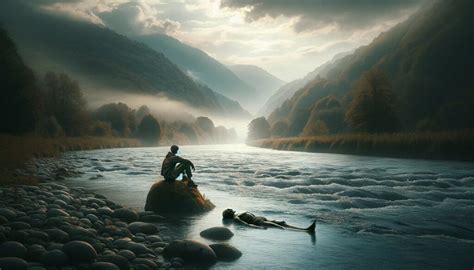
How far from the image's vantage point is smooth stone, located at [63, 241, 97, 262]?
720cm

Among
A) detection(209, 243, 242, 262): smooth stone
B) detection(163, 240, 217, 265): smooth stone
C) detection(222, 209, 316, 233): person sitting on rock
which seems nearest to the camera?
detection(163, 240, 217, 265): smooth stone

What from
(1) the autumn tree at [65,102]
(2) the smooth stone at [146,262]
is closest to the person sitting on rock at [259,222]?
(2) the smooth stone at [146,262]

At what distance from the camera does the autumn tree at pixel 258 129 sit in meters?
152

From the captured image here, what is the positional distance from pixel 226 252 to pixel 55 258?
3.50 meters

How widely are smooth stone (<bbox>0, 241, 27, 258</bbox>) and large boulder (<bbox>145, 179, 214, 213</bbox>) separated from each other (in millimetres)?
5909

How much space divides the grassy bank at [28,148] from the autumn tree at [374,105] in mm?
45577

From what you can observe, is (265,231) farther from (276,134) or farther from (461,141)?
(276,134)

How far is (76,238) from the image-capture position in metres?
8.36

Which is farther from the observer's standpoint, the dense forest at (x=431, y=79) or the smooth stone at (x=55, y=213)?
the dense forest at (x=431, y=79)

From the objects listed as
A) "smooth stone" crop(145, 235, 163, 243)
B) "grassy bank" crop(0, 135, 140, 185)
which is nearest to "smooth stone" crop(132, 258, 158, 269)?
"smooth stone" crop(145, 235, 163, 243)

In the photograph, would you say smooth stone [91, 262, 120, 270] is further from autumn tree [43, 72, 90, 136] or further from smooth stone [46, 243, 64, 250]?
autumn tree [43, 72, 90, 136]

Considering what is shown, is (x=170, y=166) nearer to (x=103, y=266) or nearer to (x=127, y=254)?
(x=127, y=254)

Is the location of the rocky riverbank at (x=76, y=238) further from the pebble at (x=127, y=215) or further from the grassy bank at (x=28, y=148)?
the grassy bank at (x=28, y=148)

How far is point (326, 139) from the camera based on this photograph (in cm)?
5575
